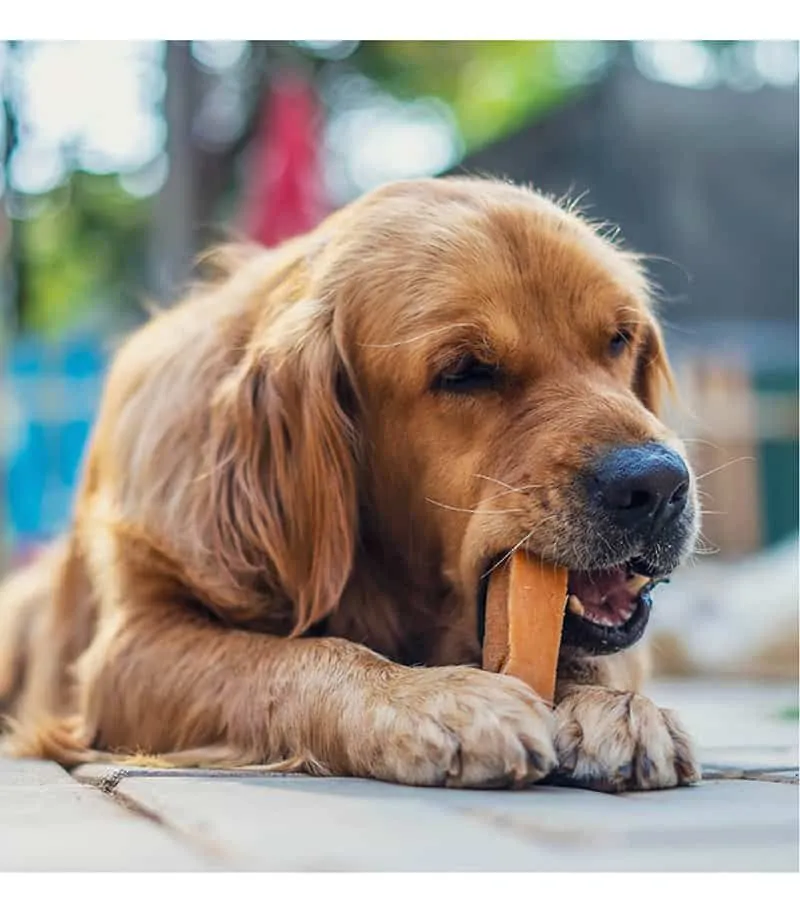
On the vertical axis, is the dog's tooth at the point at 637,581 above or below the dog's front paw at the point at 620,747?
above

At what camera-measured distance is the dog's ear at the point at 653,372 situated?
354cm

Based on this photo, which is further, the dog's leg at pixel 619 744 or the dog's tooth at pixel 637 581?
the dog's tooth at pixel 637 581

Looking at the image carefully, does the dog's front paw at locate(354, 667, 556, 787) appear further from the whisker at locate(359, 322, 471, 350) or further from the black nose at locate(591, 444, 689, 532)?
the whisker at locate(359, 322, 471, 350)

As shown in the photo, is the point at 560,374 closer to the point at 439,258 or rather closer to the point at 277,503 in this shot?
the point at 439,258

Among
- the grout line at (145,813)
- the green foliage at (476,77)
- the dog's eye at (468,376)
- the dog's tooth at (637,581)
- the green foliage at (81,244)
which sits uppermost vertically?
the green foliage at (476,77)

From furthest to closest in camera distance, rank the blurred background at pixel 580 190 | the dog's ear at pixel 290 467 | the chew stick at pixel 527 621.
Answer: the blurred background at pixel 580 190 → the dog's ear at pixel 290 467 → the chew stick at pixel 527 621

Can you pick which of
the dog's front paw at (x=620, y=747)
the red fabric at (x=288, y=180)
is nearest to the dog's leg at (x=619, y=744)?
the dog's front paw at (x=620, y=747)

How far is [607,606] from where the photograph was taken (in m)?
2.96

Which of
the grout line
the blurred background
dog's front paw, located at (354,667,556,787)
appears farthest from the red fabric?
dog's front paw, located at (354,667,556,787)

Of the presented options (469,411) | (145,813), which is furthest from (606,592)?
(145,813)

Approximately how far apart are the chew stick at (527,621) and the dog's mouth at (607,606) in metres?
0.06

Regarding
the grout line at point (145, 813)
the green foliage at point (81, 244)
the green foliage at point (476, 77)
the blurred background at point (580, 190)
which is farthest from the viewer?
the green foliage at point (81, 244)

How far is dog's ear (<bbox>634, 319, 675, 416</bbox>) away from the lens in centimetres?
354

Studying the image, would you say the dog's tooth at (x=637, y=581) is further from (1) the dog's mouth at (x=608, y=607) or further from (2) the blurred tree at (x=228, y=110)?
(2) the blurred tree at (x=228, y=110)
